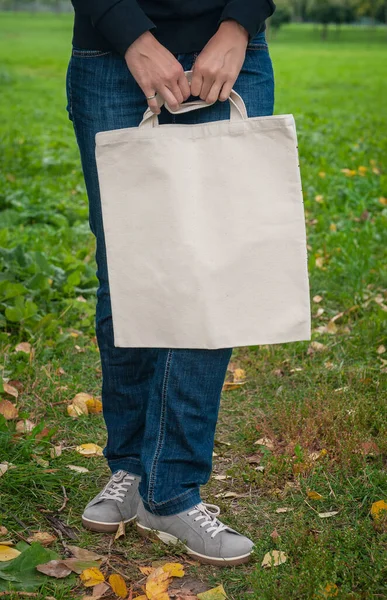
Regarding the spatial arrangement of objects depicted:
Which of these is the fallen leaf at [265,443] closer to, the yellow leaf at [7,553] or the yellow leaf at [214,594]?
the yellow leaf at [214,594]

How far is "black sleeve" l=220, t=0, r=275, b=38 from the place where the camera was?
71.0 inches

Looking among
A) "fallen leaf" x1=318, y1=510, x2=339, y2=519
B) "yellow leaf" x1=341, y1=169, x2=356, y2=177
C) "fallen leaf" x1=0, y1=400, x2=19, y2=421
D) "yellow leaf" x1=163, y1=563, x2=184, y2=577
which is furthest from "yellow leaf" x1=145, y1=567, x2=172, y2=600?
"yellow leaf" x1=341, y1=169, x2=356, y2=177

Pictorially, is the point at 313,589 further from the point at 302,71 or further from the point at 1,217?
the point at 302,71

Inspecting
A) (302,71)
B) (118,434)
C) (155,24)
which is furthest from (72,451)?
(302,71)

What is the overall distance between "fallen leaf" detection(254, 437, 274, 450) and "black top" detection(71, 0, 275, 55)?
1378 millimetres

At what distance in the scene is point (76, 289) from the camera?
3984 millimetres

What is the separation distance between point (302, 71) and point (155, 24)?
19.1m

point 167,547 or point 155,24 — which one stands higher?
point 155,24

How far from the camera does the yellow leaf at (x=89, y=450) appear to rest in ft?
8.74

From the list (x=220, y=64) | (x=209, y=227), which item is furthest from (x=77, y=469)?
(x=220, y=64)

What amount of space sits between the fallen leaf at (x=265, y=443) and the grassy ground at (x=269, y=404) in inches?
0.7

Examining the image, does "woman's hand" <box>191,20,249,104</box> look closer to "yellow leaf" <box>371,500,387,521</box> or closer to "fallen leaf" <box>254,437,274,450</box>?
"yellow leaf" <box>371,500,387,521</box>

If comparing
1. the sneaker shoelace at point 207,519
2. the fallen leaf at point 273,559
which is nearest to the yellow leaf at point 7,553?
the sneaker shoelace at point 207,519

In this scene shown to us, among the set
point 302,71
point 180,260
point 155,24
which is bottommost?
point 302,71
